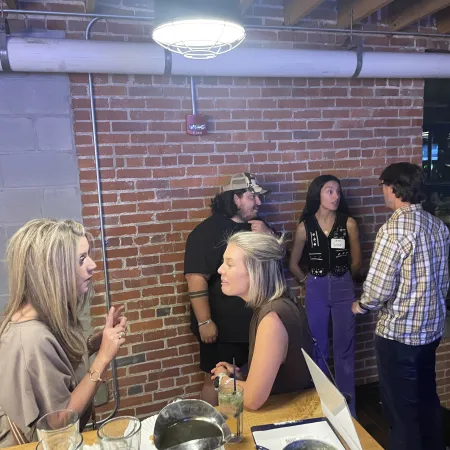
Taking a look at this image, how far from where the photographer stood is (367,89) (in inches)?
121

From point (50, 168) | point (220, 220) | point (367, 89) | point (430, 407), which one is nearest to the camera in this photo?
point (430, 407)

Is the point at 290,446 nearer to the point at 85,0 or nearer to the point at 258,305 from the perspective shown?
the point at 258,305

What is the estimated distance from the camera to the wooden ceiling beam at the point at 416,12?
2.58 meters

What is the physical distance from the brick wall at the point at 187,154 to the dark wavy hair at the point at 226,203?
121mm

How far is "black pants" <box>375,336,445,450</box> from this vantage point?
7.58 ft

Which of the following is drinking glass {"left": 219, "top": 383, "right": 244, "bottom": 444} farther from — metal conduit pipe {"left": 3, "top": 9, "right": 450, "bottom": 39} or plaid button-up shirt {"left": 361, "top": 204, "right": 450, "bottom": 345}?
metal conduit pipe {"left": 3, "top": 9, "right": 450, "bottom": 39}

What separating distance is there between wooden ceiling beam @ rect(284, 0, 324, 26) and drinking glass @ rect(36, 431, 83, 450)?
7.70 ft

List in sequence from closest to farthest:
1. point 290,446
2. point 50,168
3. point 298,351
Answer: point 290,446 < point 298,351 < point 50,168

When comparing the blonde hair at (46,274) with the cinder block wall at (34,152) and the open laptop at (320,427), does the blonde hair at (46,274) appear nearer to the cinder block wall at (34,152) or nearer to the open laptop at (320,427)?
the open laptop at (320,427)

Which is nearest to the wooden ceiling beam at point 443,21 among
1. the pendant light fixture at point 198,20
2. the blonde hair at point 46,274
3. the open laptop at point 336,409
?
the pendant light fixture at point 198,20

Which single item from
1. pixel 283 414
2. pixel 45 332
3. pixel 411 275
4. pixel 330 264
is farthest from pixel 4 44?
pixel 411 275

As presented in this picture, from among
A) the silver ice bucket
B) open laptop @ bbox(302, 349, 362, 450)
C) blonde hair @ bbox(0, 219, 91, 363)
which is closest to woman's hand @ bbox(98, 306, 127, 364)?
blonde hair @ bbox(0, 219, 91, 363)

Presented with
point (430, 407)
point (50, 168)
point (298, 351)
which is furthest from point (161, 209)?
point (430, 407)

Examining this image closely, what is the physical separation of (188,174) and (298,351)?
1.54m
